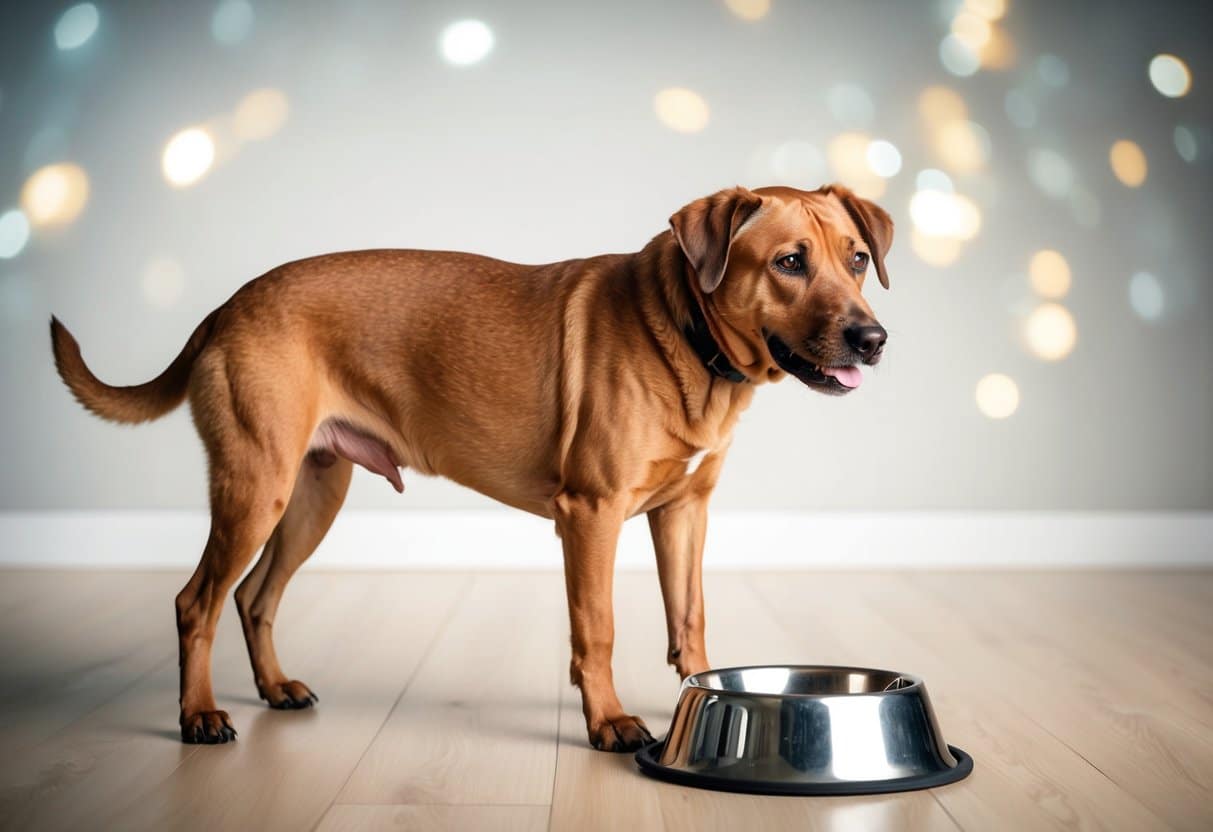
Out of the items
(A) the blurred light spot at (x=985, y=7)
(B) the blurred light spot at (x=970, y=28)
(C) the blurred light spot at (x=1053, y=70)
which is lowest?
(C) the blurred light spot at (x=1053, y=70)

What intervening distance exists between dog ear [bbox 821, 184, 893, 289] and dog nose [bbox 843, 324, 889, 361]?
42cm

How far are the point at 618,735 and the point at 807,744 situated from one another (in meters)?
0.50

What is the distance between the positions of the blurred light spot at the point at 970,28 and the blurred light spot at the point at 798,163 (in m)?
0.80

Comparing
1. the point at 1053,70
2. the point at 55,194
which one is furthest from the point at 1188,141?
the point at 55,194

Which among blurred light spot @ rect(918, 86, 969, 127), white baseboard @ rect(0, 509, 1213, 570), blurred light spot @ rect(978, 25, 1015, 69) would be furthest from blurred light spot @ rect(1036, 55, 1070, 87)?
white baseboard @ rect(0, 509, 1213, 570)

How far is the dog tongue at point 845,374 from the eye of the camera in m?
2.66

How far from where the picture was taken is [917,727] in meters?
2.34

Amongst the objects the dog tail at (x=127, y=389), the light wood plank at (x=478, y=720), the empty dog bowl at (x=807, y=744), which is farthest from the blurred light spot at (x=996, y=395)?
the dog tail at (x=127, y=389)

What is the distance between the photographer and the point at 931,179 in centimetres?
542

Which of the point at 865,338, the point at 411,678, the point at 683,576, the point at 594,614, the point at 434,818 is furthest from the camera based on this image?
the point at 411,678

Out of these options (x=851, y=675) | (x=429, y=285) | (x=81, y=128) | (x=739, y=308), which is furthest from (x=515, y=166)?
(x=851, y=675)

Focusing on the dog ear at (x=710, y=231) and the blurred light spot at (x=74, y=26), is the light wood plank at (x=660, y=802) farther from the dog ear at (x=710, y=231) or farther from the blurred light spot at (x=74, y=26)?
the blurred light spot at (x=74, y=26)

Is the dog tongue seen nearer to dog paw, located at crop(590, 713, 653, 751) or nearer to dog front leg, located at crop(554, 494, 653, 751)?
dog front leg, located at crop(554, 494, 653, 751)

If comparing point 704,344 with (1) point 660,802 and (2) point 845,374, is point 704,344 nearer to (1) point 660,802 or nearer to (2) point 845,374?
(2) point 845,374
